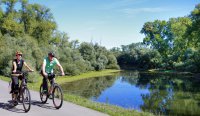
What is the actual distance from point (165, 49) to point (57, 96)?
95.1 metres

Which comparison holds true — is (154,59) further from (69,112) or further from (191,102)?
(69,112)

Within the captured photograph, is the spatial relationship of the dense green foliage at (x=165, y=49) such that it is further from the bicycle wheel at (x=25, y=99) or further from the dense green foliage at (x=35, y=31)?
the bicycle wheel at (x=25, y=99)

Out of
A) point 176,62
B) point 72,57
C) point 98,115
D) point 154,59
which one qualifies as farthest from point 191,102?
point 154,59

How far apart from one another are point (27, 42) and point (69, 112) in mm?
38545

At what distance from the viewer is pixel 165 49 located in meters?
104

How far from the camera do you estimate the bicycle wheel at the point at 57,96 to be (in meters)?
11.7

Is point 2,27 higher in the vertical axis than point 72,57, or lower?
higher

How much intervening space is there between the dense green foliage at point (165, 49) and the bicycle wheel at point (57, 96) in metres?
70.1

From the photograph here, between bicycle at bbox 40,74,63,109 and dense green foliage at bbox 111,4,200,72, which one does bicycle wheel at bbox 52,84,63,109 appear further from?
dense green foliage at bbox 111,4,200,72

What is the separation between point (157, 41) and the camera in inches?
4178

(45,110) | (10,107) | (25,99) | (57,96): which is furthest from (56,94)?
(10,107)

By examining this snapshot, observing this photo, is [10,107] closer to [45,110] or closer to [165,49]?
[45,110]

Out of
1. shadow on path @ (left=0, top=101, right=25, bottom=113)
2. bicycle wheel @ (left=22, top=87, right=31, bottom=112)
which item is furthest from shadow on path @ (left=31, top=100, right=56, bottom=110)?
bicycle wheel @ (left=22, top=87, right=31, bottom=112)

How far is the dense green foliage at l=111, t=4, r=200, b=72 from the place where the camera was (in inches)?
3447
